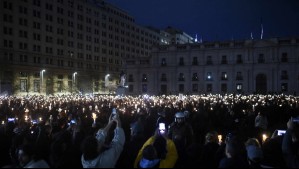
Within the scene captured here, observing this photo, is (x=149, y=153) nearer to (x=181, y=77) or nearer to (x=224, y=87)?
(x=224, y=87)

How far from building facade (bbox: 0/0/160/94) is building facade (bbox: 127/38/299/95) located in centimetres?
581

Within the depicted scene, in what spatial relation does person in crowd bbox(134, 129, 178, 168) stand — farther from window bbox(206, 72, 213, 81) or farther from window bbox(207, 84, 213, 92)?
window bbox(206, 72, 213, 81)

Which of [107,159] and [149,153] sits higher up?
[149,153]

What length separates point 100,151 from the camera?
594 centimetres

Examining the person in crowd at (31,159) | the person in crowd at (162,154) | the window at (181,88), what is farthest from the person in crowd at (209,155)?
the window at (181,88)

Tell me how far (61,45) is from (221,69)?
41341mm

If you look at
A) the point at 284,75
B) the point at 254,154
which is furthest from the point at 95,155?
the point at 284,75

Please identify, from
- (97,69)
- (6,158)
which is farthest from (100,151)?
(97,69)

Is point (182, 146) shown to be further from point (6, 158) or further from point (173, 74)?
point (173, 74)

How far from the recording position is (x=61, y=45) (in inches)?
3275

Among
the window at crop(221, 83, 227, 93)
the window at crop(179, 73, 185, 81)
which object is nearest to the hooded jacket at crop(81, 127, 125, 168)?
the window at crop(221, 83, 227, 93)

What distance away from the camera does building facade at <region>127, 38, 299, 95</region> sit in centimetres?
6475

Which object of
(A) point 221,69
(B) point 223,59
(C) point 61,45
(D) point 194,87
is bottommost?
(D) point 194,87

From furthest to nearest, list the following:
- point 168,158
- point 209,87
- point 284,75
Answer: point 209,87, point 284,75, point 168,158
